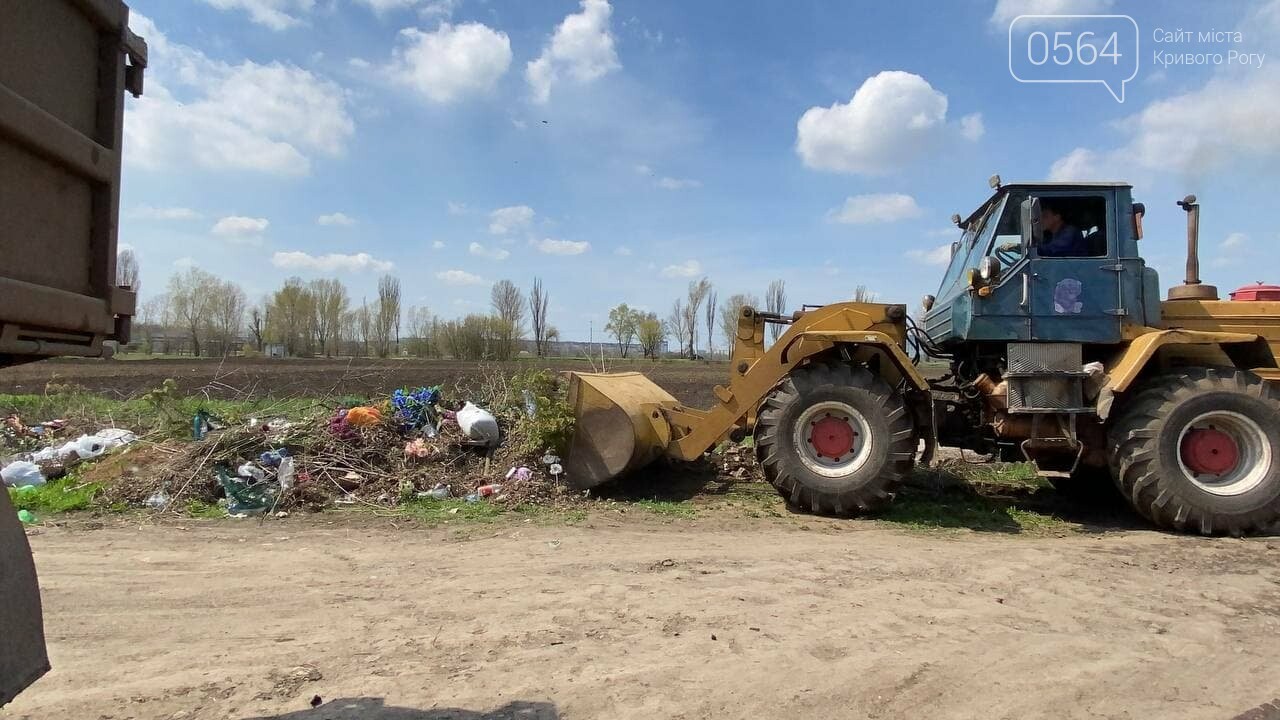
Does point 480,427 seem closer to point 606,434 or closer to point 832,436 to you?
point 606,434

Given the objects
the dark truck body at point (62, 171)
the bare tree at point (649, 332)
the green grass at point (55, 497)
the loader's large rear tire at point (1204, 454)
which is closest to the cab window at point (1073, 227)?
the loader's large rear tire at point (1204, 454)

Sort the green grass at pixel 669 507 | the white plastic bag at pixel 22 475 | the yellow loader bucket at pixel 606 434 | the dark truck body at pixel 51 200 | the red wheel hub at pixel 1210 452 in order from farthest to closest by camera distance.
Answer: the white plastic bag at pixel 22 475 → the yellow loader bucket at pixel 606 434 → the green grass at pixel 669 507 → the red wheel hub at pixel 1210 452 → the dark truck body at pixel 51 200

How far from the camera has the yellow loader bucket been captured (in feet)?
22.6

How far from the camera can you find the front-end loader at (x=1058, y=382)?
5770 mm

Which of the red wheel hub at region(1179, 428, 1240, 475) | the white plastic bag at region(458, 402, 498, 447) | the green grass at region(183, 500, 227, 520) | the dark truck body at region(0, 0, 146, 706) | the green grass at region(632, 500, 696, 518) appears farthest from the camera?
the white plastic bag at region(458, 402, 498, 447)

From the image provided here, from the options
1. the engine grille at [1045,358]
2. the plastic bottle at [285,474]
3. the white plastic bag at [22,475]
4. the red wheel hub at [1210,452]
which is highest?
the engine grille at [1045,358]

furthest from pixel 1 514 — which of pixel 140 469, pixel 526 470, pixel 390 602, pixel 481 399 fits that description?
pixel 481 399

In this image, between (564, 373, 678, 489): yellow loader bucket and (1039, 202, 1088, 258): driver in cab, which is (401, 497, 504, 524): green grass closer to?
(564, 373, 678, 489): yellow loader bucket

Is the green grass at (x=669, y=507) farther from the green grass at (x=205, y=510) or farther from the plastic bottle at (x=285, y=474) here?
the green grass at (x=205, y=510)

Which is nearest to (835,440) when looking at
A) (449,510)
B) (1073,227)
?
(1073,227)

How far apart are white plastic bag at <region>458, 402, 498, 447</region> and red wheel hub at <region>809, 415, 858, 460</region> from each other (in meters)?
3.37

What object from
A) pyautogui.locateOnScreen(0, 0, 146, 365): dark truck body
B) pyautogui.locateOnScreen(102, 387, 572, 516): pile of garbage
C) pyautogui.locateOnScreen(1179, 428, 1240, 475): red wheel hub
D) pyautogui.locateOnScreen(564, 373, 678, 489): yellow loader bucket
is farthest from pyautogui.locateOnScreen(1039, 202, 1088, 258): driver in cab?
pyautogui.locateOnScreen(0, 0, 146, 365): dark truck body

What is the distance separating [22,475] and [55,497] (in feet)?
2.84

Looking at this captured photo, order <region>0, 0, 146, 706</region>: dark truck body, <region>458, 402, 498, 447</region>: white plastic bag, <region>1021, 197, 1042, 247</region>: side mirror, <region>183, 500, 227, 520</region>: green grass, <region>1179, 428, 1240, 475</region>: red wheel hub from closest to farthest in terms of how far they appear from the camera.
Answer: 1. <region>0, 0, 146, 706</region>: dark truck body
2. <region>1179, 428, 1240, 475</region>: red wheel hub
3. <region>1021, 197, 1042, 247</region>: side mirror
4. <region>183, 500, 227, 520</region>: green grass
5. <region>458, 402, 498, 447</region>: white plastic bag
